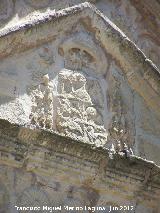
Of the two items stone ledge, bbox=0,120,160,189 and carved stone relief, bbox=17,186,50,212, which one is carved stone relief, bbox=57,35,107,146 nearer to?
stone ledge, bbox=0,120,160,189

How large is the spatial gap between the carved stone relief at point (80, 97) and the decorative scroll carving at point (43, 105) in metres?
0.10

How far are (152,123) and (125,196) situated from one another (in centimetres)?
101

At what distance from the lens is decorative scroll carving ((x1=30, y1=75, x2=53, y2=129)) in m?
6.02

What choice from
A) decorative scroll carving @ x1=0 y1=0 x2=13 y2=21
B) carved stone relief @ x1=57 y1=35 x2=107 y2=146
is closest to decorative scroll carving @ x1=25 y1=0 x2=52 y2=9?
decorative scroll carving @ x1=0 y1=0 x2=13 y2=21

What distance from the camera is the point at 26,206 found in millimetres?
5582

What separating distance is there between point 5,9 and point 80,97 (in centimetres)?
110

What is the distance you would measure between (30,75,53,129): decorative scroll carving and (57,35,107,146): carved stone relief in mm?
101

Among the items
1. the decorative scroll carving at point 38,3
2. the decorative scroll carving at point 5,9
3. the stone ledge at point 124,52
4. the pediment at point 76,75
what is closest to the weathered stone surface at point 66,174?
the pediment at point 76,75

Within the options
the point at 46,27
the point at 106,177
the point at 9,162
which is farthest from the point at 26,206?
the point at 46,27

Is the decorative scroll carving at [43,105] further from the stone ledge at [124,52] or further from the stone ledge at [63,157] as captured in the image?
the stone ledge at [124,52]

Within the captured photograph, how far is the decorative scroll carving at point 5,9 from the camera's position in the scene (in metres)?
6.52

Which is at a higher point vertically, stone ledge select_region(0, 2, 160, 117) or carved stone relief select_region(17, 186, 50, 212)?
stone ledge select_region(0, 2, 160, 117)

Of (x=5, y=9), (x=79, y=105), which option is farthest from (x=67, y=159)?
(x=5, y=9)

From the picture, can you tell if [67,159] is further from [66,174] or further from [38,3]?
[38,3]
